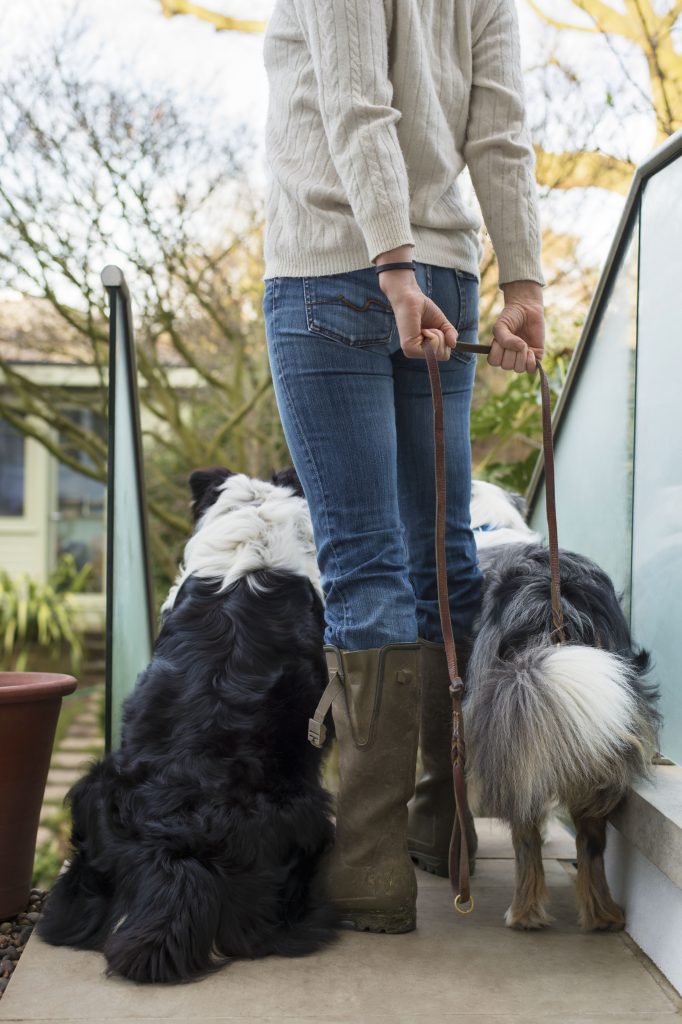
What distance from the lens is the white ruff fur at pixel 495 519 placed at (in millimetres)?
2162

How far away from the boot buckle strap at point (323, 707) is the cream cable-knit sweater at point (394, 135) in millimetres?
692

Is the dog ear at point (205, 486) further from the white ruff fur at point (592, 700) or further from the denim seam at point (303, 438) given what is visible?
the white ruff fur at point (592, 700)

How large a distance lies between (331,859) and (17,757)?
624 millimetres

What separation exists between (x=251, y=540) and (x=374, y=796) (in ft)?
1.88

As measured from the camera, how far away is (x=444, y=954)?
1565mm

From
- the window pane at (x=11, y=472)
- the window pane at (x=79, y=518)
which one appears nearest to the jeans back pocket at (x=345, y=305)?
the window pane at (x=79, y=518)

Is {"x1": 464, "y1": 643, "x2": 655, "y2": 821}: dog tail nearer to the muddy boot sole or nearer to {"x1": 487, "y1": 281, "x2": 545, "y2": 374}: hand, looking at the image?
the muddy boot sole

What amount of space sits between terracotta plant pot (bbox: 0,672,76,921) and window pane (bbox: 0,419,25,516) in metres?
8.16

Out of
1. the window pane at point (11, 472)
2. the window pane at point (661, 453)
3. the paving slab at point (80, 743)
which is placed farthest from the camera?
the window pane at point (11, 472)

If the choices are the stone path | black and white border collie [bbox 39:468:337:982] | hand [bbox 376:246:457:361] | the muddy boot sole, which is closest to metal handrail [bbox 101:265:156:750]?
black and white border collie [bbox 39:468:337:982]

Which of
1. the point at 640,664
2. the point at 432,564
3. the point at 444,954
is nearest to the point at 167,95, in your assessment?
the point at 432,564

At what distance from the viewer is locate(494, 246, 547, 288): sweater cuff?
1.76 metres

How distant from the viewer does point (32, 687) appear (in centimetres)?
181

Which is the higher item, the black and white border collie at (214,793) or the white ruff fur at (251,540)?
the white ruff fur at (251,540)
